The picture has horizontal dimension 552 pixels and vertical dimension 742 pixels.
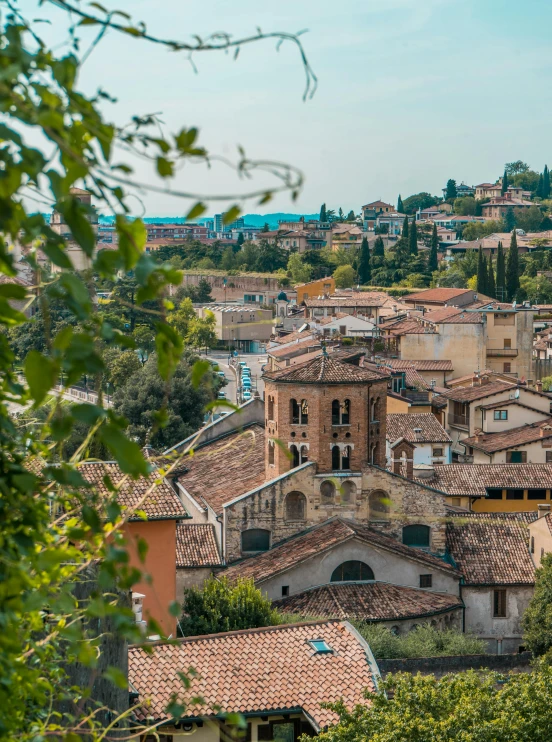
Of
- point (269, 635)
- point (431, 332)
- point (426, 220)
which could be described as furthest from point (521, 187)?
point (269, 635)

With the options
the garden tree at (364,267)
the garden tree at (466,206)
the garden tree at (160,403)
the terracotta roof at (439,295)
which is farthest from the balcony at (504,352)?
the garden tree at (466,206)

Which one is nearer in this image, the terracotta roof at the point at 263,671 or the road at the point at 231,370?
the terracotta roof at the point at 263,671

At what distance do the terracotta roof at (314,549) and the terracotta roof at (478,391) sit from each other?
12942mm

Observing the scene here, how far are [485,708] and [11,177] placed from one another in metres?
10.7

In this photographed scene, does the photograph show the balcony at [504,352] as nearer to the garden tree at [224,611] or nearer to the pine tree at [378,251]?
the garden tree at [224,611]

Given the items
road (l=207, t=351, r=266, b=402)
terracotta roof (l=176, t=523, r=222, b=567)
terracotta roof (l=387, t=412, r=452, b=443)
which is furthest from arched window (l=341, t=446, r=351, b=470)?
road (l=207, t=351, r=266, b=402)

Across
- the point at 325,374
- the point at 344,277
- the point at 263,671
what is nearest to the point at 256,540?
the point at 325,374

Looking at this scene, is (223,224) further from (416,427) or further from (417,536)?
(416,427)

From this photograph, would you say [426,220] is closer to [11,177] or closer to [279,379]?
[279,379]

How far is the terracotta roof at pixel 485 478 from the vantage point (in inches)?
1262

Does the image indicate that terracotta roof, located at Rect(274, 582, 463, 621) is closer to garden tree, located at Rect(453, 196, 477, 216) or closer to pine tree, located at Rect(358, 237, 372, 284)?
pine tree, located at Rect(358, 237, 372, 284)

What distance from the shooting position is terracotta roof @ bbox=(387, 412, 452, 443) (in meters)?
36.5

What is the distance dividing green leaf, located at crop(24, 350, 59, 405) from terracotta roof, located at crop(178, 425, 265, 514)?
25.2 meters

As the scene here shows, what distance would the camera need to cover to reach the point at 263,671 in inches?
568
